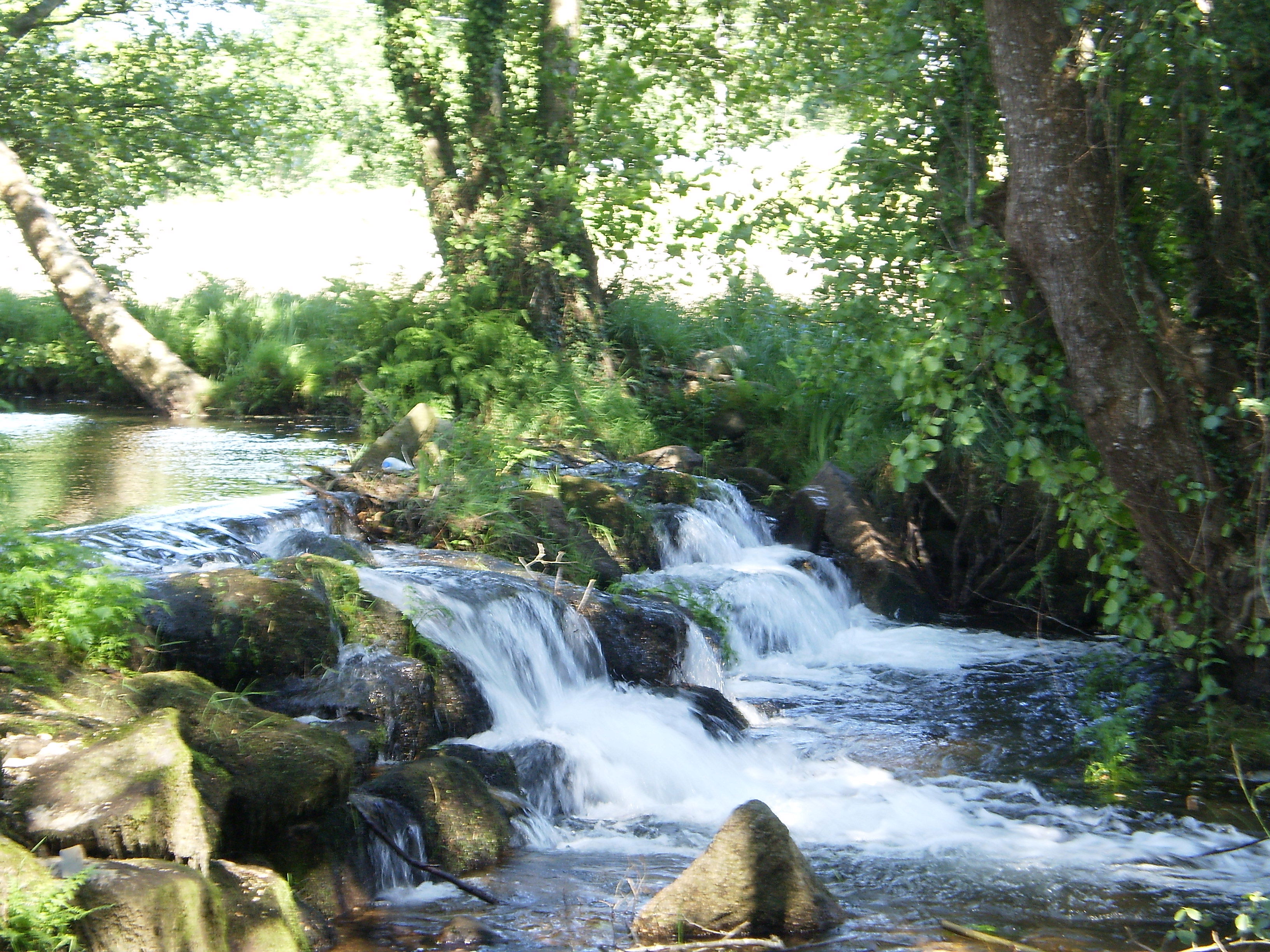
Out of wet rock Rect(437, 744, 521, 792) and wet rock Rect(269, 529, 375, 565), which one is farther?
wet rock Rect(269, 529, 375, 565)

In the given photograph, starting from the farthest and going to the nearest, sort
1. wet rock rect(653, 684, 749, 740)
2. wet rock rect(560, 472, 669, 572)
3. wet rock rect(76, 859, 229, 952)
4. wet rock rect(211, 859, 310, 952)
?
1. wet rock rect(560, 472, 669, 572)
2. wet rock rect(653, 684, 749, 740)
3. wet rock rect(211, 859, 310, 952)
4. wet rock rect(76, 859, 229, 952)

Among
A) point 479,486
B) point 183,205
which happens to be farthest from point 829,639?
point 183,205

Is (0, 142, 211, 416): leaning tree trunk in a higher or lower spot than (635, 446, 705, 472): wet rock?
higher

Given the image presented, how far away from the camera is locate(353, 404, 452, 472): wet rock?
10.9 meters

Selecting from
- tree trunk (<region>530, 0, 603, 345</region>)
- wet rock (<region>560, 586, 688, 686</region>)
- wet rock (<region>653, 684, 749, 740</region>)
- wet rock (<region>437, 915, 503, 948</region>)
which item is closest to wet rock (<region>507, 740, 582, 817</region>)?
wet rock (<region>653, 684, 749, 740</region>)

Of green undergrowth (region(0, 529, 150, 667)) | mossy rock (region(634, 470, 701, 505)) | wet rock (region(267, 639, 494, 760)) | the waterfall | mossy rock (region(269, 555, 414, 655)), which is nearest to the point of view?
the waterfall

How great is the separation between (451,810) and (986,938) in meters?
2.31

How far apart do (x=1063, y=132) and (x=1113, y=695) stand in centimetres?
411

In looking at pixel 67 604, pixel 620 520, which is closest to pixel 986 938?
pixel 67 604

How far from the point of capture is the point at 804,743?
7.14 meters

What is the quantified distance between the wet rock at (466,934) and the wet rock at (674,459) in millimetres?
7666

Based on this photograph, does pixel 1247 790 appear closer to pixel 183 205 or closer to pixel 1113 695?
pixel 1113 695

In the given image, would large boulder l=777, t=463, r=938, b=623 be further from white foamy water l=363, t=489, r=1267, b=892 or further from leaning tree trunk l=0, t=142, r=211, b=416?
leaning tree trunk l=0, t=142, r=211, b=416

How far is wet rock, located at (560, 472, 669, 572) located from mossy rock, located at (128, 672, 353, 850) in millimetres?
5043
